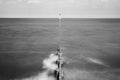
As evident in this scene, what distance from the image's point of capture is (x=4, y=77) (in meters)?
18.5

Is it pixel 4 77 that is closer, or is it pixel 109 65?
pixel 4 77

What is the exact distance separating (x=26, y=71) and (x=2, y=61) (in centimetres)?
768

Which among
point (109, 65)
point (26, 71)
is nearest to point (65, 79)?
point (26, 71)

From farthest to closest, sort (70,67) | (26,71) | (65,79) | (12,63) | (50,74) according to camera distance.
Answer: (12,63) < (70,67) < (26,71) < (50,74) < (65,79)

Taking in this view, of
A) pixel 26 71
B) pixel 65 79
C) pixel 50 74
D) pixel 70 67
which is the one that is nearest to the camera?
pixel 65 79

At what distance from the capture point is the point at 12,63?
2436 centimetres

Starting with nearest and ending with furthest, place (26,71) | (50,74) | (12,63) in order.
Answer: (50,74) → (26,71) → (12,63)

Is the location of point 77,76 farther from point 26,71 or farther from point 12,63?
point 12,63

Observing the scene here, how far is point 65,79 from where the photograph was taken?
715 inches

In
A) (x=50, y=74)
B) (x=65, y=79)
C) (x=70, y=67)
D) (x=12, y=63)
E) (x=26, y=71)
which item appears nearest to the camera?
(x=65, y=79)

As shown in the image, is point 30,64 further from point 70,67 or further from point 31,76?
point 70,67

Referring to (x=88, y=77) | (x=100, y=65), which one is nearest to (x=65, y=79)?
(x=88, y=77)

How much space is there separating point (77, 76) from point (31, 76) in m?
7.75

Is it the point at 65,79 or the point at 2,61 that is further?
the point at 2,61
